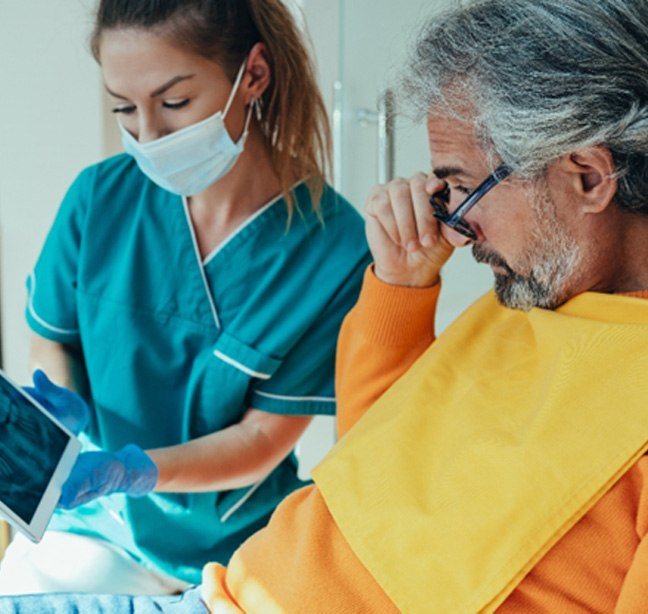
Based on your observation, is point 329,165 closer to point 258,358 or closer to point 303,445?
point 258,358

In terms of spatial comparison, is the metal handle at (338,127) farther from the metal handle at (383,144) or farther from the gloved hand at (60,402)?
the gloved hand at (60,402)

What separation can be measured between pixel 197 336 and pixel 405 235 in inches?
15.0

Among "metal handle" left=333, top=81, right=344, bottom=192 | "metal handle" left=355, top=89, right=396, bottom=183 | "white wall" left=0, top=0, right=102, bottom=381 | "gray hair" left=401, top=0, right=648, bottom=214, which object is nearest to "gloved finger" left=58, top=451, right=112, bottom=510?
"gray hair" left=401, top=0, right=648, bottom=214

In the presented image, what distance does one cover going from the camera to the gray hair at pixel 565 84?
3.47 ft

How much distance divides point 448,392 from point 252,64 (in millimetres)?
580

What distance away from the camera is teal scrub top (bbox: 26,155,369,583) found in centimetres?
153

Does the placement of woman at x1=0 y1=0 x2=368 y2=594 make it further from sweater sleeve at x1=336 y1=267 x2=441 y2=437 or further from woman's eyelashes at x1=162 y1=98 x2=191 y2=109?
sweater sleeve at x1=336 y1=267 x2=441 y2=437

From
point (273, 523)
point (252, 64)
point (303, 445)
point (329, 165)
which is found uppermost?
point (252, 64)

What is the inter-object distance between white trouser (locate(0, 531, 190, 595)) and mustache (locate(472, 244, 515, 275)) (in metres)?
0.70

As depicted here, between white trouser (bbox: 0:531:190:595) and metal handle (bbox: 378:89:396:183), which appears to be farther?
metal handle (bbox: 378:89:396:183)

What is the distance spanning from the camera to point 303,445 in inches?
112

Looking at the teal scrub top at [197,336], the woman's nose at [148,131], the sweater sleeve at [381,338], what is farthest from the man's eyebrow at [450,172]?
the woman's nose at [148,131]

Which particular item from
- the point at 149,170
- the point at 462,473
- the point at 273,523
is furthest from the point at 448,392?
the point at 149,170

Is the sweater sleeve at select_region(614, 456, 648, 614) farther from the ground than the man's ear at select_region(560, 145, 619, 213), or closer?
closer
